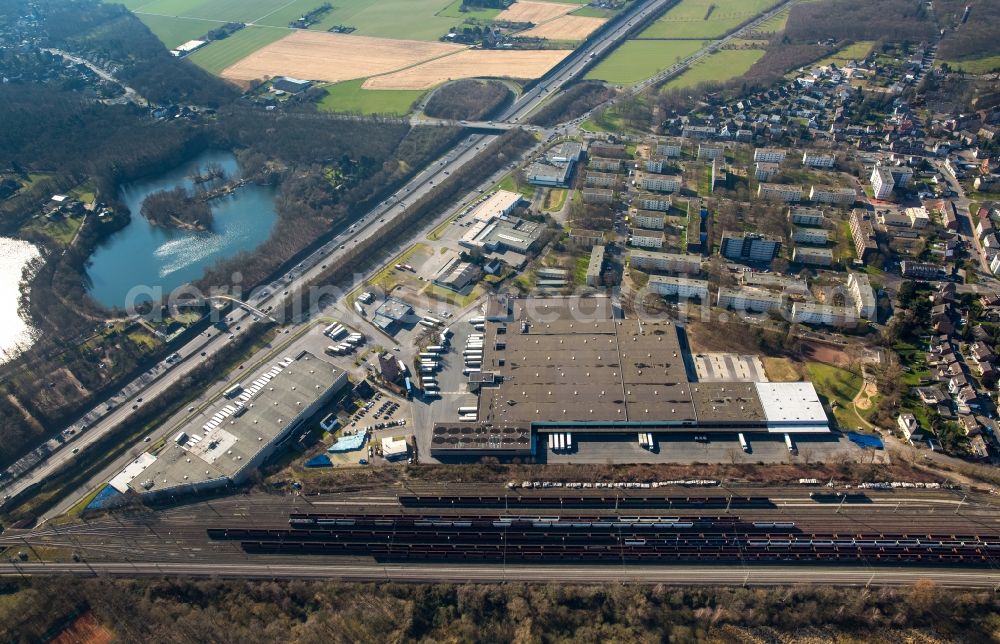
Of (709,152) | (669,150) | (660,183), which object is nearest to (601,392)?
(660,183)

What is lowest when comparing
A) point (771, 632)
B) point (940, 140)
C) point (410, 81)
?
point (771, 632)

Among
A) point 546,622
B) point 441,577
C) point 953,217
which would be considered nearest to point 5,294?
point 441,577

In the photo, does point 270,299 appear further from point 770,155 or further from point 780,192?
point 770,155

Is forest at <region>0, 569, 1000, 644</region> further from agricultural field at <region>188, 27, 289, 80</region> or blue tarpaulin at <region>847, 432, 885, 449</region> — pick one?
agricultural field at <region>188, 27, 289, 80</region>

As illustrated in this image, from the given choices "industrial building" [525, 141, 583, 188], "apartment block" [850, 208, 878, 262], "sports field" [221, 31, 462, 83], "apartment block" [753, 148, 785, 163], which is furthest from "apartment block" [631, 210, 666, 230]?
"sports field" [221, 31, 462, 83]

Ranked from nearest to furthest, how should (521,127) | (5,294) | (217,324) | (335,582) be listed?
(335,582), (217,324), (5,294), (521,127)

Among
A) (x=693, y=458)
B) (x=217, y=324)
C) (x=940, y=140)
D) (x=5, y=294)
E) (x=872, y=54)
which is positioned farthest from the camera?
(x=872, y=54)

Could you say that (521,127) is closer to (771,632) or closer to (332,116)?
(332,116)
